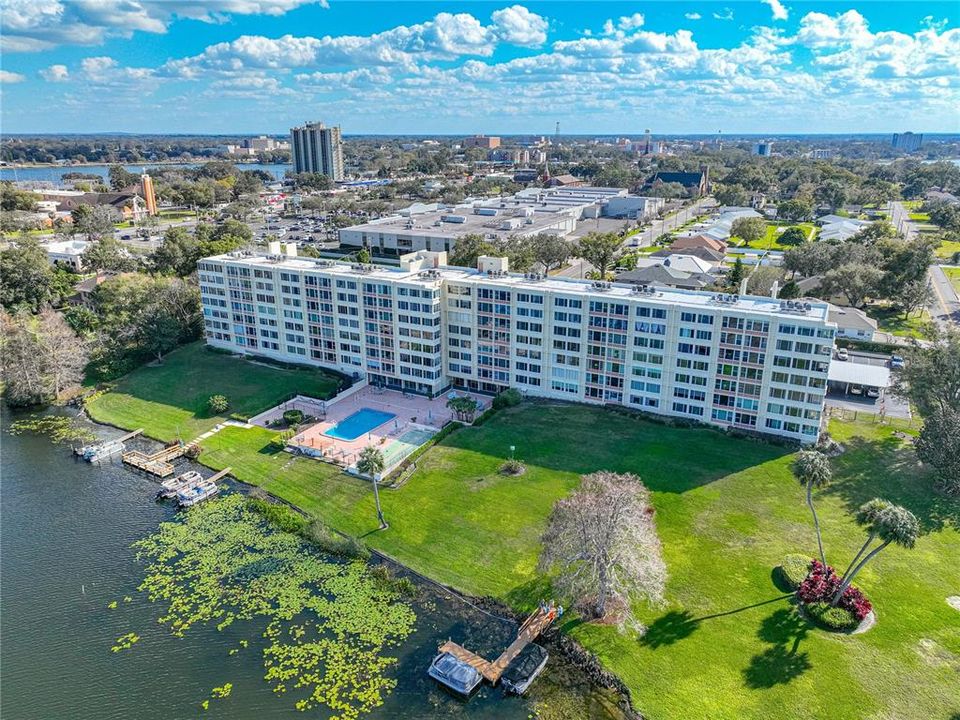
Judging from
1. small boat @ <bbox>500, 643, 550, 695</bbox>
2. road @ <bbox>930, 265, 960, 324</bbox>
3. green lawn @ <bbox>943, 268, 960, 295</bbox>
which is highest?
green lawn @ <bbox>943, 268, 960, 295</bbox>

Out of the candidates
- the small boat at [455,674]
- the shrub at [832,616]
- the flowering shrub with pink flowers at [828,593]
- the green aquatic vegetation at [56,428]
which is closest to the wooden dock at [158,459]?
the green aquatic vegetation at [56,428]

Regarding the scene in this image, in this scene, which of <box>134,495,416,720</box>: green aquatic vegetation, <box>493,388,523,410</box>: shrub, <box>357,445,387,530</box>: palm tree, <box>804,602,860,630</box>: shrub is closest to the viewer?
<box>134,495,416,720</box>: green aquatic vegetation

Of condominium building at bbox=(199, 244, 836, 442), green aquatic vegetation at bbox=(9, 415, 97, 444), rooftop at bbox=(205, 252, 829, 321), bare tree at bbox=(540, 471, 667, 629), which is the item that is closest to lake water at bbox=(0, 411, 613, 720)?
bare tree at bbox=(540, 471, 667, 629)

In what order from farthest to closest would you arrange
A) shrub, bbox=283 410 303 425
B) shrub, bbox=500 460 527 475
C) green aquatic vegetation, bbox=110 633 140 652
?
shrub, bbox=283 410 303 425
shrub, bbox=500 460 527 475
green aquatic vegetation, bbox=110 633 140 652

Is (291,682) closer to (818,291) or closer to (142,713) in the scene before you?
(142,713)

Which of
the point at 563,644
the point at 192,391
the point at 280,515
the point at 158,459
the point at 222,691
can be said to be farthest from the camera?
the point at 192,391

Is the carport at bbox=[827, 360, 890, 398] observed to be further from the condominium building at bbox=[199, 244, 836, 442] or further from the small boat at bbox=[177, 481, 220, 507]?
the small boat at bbox=[177, 481, 220, 507]

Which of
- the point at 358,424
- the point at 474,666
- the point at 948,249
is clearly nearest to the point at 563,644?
the point at 474,666

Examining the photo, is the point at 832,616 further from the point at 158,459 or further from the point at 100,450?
the point at 100,450

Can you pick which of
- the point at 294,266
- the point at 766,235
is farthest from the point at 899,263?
the point at 294,266
